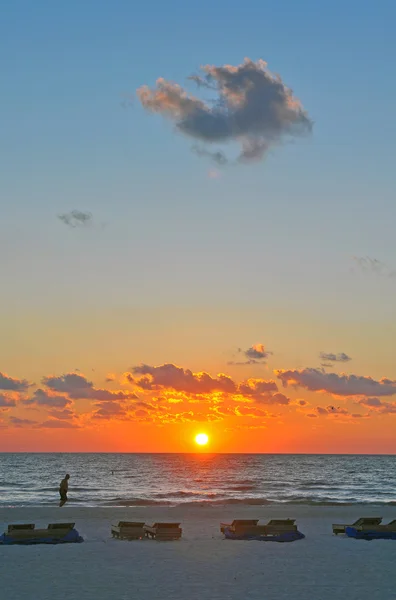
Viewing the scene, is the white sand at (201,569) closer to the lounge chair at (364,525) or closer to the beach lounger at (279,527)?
the lounge chair at (364,525)

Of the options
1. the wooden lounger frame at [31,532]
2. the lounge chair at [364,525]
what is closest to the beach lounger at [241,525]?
the lounge chair at [364,525]

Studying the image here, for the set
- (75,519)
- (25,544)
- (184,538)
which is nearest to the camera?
(25,544)

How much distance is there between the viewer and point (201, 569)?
24.1m

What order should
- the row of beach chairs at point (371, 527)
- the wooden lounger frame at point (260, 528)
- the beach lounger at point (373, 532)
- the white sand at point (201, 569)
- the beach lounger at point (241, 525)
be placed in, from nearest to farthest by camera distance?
the white sand at point (201, 569) → the wooden lounger frame at point (260, 528) → the beach lounger at point (241, 525) → the beach lounger at point (373, 532) → the row of beach chairs at point (371, 527)

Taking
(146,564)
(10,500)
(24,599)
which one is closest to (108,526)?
(146,564)

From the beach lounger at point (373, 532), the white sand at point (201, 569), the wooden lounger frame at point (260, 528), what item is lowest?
the white sand at point (201, 569)

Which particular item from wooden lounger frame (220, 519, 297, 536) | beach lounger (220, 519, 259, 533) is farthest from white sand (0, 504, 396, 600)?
wooden lounger frame (220, 519, 297, 536)

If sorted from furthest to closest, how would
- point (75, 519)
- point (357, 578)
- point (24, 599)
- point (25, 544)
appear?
point (75, 519), point (25, 544), point (357, 578), point (24, 599)

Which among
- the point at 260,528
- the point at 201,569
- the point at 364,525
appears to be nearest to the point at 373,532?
the point at 364,525

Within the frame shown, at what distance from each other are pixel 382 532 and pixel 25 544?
52.0ft

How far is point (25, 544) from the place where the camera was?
2870 centimetres

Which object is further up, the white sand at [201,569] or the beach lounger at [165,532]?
the beach lounger at [165,532]

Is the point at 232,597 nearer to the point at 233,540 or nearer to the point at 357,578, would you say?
the point at 357,578

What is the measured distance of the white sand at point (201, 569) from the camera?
67.9 feet
